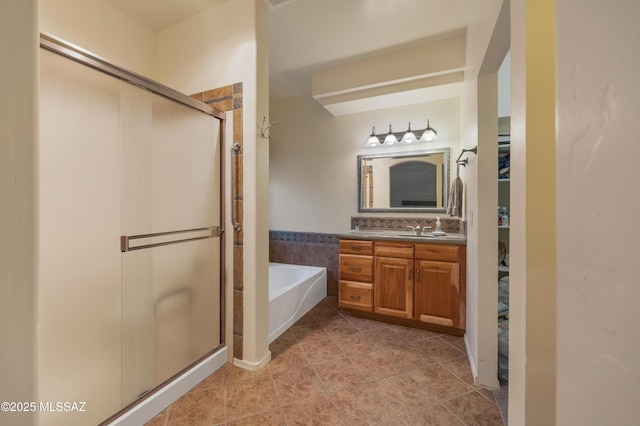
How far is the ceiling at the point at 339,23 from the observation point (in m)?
1.88

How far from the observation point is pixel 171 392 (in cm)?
146

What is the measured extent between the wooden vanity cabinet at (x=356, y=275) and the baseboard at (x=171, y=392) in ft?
4.39

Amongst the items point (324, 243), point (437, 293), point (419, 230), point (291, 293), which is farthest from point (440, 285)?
point (324, 243)

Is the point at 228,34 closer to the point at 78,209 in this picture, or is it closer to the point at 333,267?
the point at 78,209

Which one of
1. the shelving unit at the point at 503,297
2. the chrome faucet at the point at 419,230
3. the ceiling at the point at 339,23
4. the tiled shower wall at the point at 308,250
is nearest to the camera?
the shelving unit at the point at 503,297

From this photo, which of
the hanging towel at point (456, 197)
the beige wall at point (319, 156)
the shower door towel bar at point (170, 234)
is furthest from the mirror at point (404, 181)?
the shower door towel bar at point (170, 234)

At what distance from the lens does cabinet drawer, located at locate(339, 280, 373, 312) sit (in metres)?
2.61

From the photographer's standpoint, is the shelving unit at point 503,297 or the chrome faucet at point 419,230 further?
the chrome faucet at point 419,230

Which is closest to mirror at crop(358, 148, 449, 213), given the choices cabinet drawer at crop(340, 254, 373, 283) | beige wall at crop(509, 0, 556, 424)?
cabinet drawer at crop(340, 254, 373, 283)

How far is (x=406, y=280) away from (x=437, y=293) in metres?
0.29

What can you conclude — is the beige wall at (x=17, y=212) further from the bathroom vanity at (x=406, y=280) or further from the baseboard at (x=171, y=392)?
the bathroom vanity at (x=406, y=280)

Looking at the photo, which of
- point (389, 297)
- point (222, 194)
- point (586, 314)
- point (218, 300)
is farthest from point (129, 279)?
point (389, 297)

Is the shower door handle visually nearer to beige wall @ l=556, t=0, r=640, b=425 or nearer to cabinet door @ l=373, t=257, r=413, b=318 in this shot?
cabinet door @ l=373, t=257, r=413, b=318

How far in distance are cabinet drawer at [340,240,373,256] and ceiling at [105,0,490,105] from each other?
184 centimetres
